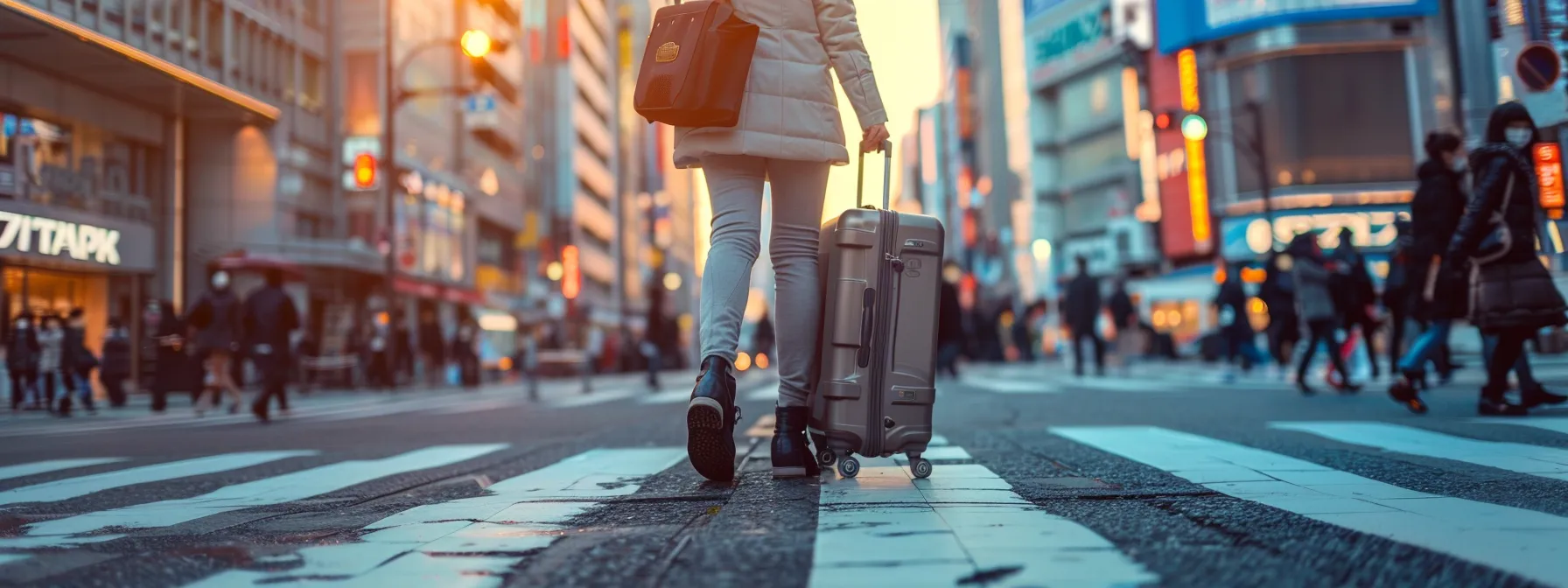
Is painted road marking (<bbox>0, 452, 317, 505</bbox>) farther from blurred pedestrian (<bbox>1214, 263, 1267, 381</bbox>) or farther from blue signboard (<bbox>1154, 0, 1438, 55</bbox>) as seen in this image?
blue signboard (<bbox>1154, 0, 1438, 55</bbox>)

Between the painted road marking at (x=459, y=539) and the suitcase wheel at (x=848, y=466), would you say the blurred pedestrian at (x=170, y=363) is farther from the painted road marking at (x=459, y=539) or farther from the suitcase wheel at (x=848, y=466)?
the suitcase wheel at (x=848, y=466)

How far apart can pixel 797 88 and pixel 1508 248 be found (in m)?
4.29

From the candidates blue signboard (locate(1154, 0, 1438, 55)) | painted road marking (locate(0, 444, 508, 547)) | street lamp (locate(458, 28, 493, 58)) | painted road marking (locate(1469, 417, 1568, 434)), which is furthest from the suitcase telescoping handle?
blue signboard (locate(1154, 0, 1438, 55))

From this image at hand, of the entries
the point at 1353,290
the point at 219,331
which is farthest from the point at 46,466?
the point at 1353,290

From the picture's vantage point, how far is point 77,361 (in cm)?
1465

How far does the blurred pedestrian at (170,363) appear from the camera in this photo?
14.5 m

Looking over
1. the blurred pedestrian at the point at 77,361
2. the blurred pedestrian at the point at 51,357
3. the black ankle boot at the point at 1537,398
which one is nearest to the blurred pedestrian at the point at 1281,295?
the black ankle boot at the point at 1537,398

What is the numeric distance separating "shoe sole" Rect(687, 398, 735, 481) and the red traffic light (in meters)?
21.6

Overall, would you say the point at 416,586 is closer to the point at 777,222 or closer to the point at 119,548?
the point at 119,548

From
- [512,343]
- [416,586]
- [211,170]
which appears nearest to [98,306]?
[211,170]

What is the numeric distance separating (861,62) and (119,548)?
231 centimetres

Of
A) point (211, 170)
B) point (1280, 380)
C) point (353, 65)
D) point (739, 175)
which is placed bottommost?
point (1280, 380)

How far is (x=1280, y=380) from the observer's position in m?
15.0

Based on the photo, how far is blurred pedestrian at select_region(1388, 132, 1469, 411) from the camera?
695 cm
